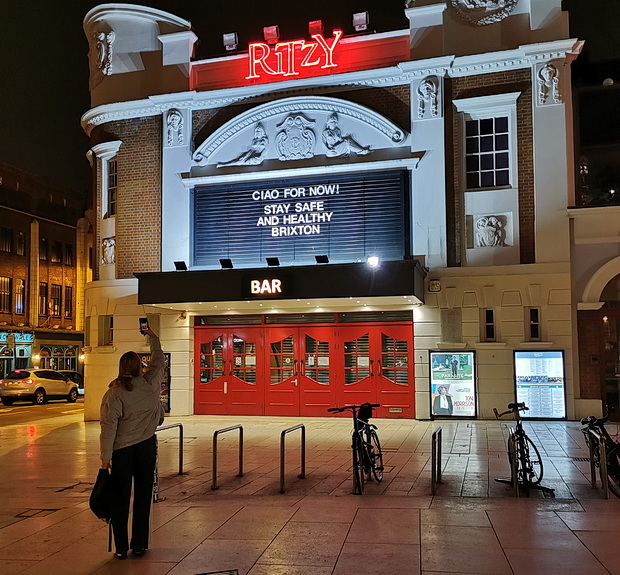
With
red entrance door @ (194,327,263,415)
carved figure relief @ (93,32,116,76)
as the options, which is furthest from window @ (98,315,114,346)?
carved figure relief @ (93,32,116,76)

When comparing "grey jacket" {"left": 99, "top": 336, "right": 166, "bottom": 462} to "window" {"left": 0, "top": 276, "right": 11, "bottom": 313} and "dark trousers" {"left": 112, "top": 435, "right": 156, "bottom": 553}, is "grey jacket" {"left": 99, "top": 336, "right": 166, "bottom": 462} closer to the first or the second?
"dark trousers" {"left": 112, "top": 435, "right": 156, "bottom": 553}

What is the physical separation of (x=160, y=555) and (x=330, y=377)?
13174 millimetres

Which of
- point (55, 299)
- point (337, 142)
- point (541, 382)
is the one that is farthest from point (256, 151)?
point (55, 299)

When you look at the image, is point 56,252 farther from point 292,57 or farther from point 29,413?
point 292,57

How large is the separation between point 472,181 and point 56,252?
34.9 m

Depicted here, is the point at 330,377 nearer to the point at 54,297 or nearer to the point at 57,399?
the point at 57,399

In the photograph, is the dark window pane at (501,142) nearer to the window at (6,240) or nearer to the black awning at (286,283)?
the black awning at (286,283)

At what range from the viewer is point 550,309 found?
17719mm

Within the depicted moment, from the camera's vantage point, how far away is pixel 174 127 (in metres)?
21.1

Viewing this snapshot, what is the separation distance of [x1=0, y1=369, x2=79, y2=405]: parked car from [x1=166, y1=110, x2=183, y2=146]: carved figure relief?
14.3 metres

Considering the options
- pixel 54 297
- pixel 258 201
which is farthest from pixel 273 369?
pixel 54 297

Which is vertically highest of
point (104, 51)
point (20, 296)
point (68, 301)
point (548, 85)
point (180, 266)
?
point (104, 51)

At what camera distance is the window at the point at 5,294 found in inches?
1652

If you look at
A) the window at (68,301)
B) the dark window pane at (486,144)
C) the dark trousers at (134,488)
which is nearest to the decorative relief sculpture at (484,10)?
the dark window pane at (486,144)
